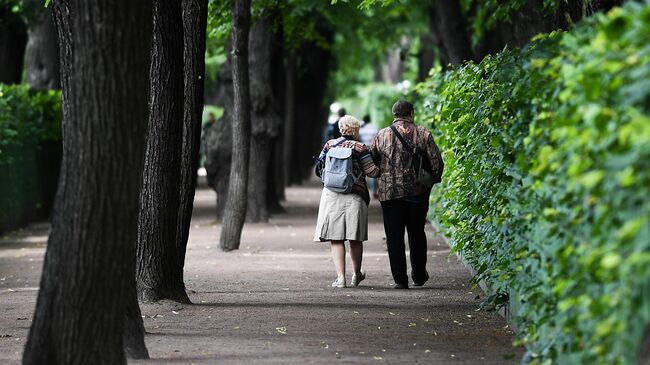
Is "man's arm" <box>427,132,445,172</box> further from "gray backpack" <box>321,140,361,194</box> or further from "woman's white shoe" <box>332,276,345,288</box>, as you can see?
"woman's white shoe" <box>332,276,345,288</box>

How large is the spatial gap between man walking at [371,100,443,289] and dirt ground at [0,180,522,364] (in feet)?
1.44

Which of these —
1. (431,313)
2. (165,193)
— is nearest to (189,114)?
(165,193)

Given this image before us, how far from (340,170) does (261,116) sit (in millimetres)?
11405

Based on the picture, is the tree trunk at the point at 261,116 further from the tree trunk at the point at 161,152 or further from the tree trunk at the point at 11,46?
the tree trunk at the point at 161,152

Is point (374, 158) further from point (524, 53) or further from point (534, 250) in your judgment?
point (534, 250)

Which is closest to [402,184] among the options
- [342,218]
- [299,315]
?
[342,218]

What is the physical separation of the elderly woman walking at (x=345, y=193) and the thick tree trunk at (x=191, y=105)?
1484 millimetres

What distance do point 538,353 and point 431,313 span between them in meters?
4.16

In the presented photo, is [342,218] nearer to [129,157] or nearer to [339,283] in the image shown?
[339,283]

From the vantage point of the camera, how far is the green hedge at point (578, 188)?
5977 mm

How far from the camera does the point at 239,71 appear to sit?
65.3 feet

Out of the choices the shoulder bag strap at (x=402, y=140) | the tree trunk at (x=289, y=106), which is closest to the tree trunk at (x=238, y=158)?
the shoulder bag strap at (x=402, y=140)

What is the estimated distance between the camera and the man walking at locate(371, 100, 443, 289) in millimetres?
14484

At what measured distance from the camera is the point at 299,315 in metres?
12.4
